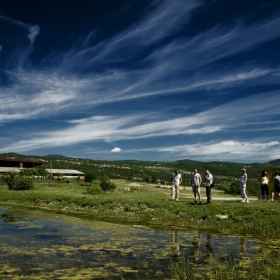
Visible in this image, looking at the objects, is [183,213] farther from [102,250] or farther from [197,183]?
[102,250]

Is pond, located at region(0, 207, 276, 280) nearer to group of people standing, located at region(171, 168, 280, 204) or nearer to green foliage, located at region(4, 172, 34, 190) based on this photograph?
group of people standing, located at region(171, 168, 280, 204)

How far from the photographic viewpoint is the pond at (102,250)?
10562 millimetres

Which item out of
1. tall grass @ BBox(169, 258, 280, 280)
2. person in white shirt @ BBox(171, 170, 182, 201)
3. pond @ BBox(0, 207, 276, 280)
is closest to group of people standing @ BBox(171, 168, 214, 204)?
person in white shirt @ BBox(171, 170, 182, 201)

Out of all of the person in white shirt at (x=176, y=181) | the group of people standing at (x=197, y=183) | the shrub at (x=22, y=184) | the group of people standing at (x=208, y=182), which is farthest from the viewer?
the shrub at (x=22, y=184)

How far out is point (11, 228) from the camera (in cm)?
1897

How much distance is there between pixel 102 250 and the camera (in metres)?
13.6

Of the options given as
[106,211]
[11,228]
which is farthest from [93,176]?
[11,228]

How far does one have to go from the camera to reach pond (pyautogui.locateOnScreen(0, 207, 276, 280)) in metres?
10.6

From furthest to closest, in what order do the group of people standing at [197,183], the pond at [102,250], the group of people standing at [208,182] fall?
A: the group of people standing at [208,182] < the group of people standing at [197,183] < the pond at [102,250]

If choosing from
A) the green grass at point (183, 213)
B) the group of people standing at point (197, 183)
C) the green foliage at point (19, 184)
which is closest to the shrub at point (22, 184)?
the green foliage at point (19, 184)

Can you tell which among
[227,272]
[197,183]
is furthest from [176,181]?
[227,272]

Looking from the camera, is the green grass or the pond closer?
the pond

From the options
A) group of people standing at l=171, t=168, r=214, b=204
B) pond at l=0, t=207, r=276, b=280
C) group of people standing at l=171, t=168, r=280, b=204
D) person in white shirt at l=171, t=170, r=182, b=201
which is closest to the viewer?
pond at l=0, t=207, r=276, b=280

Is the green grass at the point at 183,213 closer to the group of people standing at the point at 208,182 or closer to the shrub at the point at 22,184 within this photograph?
the group of people standing at the point at 208,182
